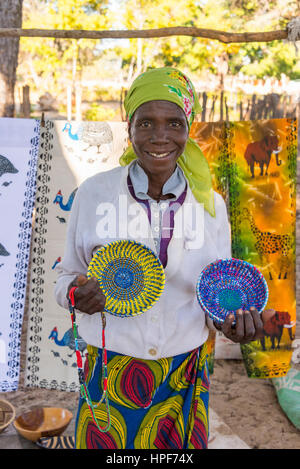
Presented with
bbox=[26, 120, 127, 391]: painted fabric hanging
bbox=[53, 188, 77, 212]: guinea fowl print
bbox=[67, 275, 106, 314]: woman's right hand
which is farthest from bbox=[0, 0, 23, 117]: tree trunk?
bbox=[67, 275, 106, 314]: woman's right hand

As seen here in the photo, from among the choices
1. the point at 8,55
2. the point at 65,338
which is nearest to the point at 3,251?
the point at 65,338

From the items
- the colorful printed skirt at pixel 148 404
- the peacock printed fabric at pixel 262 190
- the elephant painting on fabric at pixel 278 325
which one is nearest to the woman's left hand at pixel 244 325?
the colorful printed skirt at pixel 148 404

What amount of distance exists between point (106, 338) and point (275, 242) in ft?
7.00

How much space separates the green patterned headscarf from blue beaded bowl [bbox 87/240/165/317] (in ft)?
0.92

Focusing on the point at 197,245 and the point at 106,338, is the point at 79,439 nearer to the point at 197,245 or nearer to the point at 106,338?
the point at 106,338

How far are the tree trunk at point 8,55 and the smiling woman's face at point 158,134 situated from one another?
3.08m

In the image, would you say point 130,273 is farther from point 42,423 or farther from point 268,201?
point 268,201

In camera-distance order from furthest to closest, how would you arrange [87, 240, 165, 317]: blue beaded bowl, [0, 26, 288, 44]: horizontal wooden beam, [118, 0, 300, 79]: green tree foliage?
[118, 0, 300, 79]: green tree foliage, [0, 26, 288, 44]: horizontal wooden beam, [87, 240, 165, 317]: blue beaded bowl

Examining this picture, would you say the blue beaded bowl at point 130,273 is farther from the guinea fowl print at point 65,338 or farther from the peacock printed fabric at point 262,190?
the peacock printed fabric at point 262,190

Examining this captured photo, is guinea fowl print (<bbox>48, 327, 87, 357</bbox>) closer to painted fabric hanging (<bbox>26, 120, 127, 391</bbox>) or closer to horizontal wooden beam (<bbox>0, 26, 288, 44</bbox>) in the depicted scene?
painted fabric hanging (<bbox>26, 120, 127, 391</bbox>)

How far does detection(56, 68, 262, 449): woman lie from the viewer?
4.55ft

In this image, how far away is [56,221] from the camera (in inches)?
118

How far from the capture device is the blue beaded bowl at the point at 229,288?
54.9 inches

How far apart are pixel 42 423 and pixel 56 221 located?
1.25 meters
